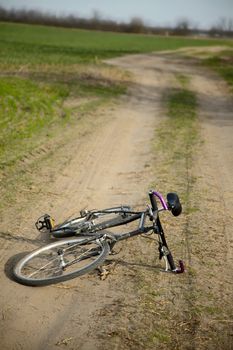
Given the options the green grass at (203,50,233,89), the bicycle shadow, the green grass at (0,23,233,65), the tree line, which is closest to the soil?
the bicycle shadow

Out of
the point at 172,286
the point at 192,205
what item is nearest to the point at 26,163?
the point at 192,205

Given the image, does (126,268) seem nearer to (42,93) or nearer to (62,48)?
(42,93)

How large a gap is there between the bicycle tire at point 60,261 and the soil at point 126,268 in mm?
196

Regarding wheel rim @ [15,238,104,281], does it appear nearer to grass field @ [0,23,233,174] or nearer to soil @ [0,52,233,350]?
soil @ [0,52,233,350]

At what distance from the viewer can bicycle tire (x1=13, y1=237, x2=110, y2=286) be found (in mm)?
5934

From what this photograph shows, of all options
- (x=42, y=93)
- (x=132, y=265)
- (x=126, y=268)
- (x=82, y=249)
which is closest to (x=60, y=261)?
(x=82, y=249)

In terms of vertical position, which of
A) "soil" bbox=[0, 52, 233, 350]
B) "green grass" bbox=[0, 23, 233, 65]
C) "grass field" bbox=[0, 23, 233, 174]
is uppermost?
"green grass" bbox=[0, 23, 233, 65]

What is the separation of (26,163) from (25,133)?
295cm

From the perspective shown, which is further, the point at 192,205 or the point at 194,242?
the point at 192,205

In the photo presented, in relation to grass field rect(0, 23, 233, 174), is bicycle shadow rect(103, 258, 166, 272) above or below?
below

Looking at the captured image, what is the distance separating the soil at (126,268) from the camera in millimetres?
5109

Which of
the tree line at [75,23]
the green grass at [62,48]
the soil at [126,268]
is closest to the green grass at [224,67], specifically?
the green grass at [62,48]

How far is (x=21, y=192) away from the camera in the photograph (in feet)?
31.0

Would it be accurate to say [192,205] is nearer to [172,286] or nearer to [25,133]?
[172,286]
